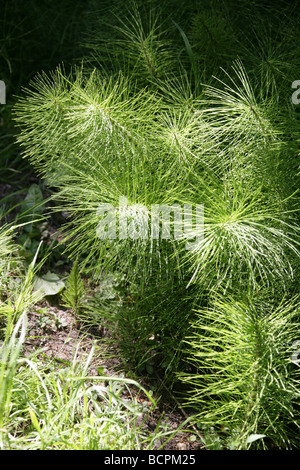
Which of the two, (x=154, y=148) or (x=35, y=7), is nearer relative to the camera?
(x=154, y=148)

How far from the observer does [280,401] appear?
4.27 feet

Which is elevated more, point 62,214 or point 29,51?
point 29,51

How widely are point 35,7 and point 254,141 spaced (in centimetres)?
161

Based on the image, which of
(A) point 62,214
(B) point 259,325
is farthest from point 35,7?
(B) point 259,325

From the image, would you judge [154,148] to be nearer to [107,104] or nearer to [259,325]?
[107,104]

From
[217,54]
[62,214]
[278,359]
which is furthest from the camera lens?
[62,214]

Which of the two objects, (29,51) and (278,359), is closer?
(278,359)

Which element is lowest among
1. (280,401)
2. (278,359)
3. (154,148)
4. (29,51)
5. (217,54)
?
(280,401)

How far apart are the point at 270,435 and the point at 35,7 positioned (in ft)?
7.33

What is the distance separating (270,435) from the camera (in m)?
1.33
